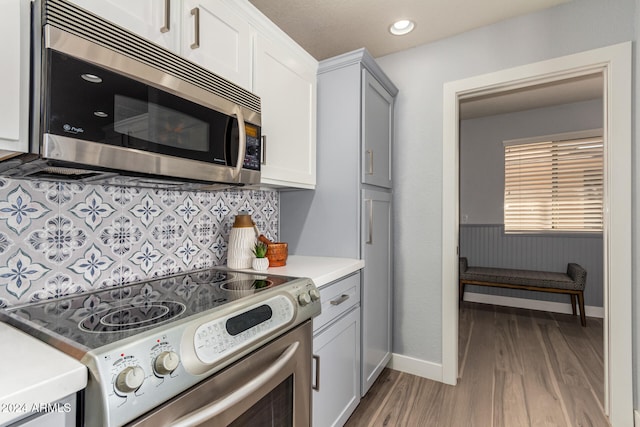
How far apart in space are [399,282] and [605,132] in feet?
4.96

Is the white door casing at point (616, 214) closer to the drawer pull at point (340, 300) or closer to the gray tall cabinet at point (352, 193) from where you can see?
the gray tall cabinet at point (352, 193)

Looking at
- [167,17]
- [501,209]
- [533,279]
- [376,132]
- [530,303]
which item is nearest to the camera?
[167,17]

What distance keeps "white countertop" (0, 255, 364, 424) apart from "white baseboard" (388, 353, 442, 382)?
2.14m

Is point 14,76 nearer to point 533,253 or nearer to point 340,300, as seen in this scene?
point 340,300

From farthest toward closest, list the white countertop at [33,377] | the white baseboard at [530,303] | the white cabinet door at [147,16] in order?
the white baseboard at [530,303] → the white cabinet door at [147,16] → the white countertop at [33,377]

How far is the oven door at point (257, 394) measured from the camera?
729 mm

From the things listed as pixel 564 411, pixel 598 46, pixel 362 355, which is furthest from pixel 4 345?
pixel 598 46

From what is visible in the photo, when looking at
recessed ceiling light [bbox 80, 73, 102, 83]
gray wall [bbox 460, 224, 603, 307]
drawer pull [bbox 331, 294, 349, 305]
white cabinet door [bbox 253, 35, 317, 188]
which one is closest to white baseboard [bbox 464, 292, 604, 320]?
gray wall [bbox 460, 224, 603, 307]

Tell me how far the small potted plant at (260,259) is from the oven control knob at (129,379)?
2.88 feet

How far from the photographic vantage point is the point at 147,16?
3.30ft

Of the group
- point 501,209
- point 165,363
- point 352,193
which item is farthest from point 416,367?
point 501,209

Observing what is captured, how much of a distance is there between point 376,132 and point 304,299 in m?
1.28

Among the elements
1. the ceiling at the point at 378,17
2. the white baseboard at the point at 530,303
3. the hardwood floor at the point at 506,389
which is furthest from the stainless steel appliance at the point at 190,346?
the white baseboard at the point at 530,303

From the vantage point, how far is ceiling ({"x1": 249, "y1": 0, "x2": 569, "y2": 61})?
1831 mm
